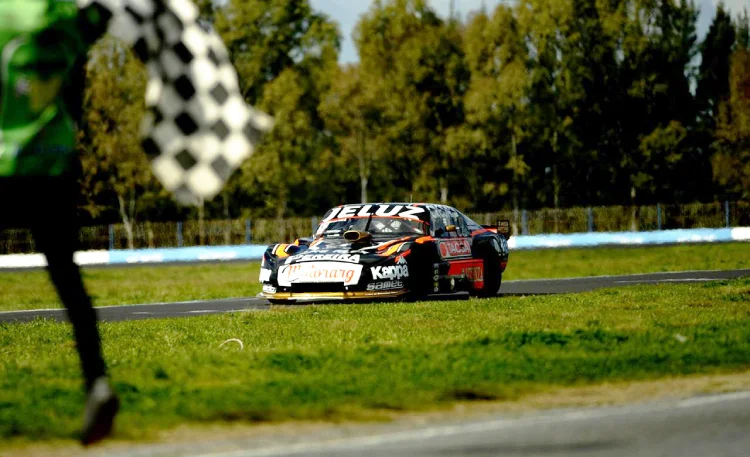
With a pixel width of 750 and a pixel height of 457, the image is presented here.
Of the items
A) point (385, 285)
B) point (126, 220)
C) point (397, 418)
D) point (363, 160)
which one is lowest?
point (397, 418)

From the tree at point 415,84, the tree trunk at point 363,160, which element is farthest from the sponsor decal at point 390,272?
the tree at point 415,84

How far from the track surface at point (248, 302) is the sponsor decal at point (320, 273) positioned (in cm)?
61

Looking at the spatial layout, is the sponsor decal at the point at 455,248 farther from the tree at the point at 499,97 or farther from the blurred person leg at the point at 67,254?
the tree at the point at 499,97

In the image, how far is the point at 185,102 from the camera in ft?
17.2

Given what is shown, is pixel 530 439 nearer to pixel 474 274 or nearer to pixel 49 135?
pixel 49 135

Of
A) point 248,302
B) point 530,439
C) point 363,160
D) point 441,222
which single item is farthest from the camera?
point 363,160

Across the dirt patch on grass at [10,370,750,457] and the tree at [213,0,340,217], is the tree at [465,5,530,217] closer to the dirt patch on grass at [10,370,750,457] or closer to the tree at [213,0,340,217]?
the tree at [213,0,340,217]

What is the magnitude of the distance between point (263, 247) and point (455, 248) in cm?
2691

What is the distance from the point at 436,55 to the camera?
6862cm

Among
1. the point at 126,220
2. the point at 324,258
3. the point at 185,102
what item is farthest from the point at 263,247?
the point at 185,102

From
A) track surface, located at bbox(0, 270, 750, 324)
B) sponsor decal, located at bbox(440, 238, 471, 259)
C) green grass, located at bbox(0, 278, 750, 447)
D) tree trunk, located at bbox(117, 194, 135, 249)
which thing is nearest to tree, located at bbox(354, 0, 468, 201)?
tree trunk, located at bbox(117, 194, 135, 249)

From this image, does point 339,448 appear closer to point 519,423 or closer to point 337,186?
point 519,423

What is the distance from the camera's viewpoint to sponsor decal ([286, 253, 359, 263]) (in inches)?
631

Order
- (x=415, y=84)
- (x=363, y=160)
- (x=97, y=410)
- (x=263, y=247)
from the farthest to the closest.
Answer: (x=415, y=84)
(x=363, y=160)
(x=263, y=247)
(x=97, y=410)
